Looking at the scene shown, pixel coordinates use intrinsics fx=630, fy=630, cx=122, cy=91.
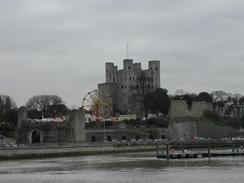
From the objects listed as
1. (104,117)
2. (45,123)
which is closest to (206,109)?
(104,117)

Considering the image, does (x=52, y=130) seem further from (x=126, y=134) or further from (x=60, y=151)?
(x=126, y=134)

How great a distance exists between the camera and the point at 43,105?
507ft

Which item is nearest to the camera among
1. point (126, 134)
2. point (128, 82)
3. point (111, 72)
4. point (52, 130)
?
point (52, 130)

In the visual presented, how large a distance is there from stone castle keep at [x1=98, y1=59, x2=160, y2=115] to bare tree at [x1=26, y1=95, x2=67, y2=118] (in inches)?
998

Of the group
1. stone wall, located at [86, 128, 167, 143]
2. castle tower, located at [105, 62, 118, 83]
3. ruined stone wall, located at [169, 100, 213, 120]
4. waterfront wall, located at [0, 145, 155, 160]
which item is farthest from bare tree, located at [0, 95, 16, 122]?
waterfront wall, located at [0, 145, 155, 160]

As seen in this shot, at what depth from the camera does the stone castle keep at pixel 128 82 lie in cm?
18361

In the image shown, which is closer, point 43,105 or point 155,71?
point 43,105

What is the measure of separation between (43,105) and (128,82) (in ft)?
128

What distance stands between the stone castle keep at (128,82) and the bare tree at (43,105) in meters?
25.3

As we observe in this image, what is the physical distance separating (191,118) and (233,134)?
1091cm

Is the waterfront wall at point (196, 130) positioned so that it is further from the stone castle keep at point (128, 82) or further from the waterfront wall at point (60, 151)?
the stone castle keep at point (128, 82)

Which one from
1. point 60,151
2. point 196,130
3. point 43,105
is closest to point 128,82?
point 43,105

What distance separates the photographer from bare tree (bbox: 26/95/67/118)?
15175 cm

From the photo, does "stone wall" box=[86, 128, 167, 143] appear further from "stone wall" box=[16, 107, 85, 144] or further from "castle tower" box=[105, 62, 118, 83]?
"castle tower" box=[105, 62, 118, 83]
